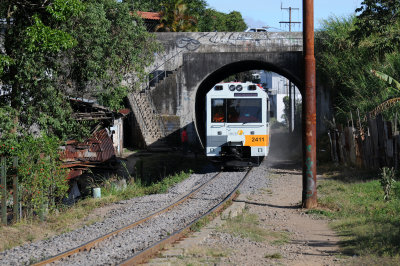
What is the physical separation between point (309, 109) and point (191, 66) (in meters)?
21.3

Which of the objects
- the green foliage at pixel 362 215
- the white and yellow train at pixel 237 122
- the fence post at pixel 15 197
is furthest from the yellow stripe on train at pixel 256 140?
the fence post at pixel 15 197

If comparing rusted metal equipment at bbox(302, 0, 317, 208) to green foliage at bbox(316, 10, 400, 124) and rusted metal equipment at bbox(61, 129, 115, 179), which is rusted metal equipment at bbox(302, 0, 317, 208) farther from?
green foliage at bbox(316, 10, 400, 124)

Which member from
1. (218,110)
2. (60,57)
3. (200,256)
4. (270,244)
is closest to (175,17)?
(218,110)

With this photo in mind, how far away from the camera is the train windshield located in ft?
63.1

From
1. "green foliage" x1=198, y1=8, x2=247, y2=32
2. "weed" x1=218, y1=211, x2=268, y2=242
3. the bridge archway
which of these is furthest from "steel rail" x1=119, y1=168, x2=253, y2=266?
"green foliage" x1=198, y1=8, x2=247, y2=32

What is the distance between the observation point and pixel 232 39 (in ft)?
109

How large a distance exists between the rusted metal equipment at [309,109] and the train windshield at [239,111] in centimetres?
720

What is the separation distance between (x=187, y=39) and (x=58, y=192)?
75.3ft

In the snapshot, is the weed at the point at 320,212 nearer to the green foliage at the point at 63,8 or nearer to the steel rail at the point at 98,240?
the steel rail at the point at 98,240

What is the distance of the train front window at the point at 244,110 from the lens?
63.0 ft

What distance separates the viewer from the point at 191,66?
3259cm

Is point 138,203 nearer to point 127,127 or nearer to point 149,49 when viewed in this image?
point 149,49

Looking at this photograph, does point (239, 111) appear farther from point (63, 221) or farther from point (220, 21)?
point (220, 21)

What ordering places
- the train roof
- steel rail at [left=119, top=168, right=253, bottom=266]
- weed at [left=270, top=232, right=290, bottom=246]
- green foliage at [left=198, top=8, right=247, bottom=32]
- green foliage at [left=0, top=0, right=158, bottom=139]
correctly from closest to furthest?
steel rail at [left=119, top=168, right=253, bottom=266], weed at [left=270, top=232, right=290, bottom=246], green foliage at [left=0, top=0, right=158, bottom=139], the train roof, green foliage at [left=198, top=8, right=247, bottom=32]
